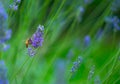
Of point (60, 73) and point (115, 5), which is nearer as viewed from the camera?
point (60, 73)

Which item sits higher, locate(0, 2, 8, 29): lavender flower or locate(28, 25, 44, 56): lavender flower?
locate(28, 25, 44, 56): lavender flower

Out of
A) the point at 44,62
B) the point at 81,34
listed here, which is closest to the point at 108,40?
the point at 81,34

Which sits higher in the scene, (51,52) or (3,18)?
(51,52)

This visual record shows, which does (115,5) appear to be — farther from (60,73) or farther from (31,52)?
(60,73)

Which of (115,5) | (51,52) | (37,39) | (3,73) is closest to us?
(3,73)

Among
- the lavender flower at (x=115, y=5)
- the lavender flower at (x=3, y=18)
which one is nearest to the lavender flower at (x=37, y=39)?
the lavender flower at (x=3, y=18)

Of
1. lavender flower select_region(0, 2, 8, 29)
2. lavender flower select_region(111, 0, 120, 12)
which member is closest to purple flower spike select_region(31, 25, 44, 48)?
lavender flower select_region(0, 2, 8, 29)

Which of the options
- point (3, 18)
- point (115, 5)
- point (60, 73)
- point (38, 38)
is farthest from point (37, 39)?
point (115, 5)

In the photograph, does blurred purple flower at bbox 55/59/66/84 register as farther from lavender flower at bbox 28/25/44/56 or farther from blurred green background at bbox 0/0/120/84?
lavender flower at bbox 28/25/44/56

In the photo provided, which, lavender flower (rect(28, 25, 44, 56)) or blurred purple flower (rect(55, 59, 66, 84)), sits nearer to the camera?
blurred purple flower (rect(55, 59, 66, 84))

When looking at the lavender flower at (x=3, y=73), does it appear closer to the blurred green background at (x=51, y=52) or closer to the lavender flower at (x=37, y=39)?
the blurred green background at (x=51, y=52)

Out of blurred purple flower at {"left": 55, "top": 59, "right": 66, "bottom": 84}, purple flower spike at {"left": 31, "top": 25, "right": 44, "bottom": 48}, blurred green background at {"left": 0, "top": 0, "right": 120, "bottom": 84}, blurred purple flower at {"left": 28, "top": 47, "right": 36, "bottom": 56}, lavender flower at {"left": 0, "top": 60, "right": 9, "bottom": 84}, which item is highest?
blurred green background at {"left": 0, "top": 0, "right": 120, "bottom": 84}
